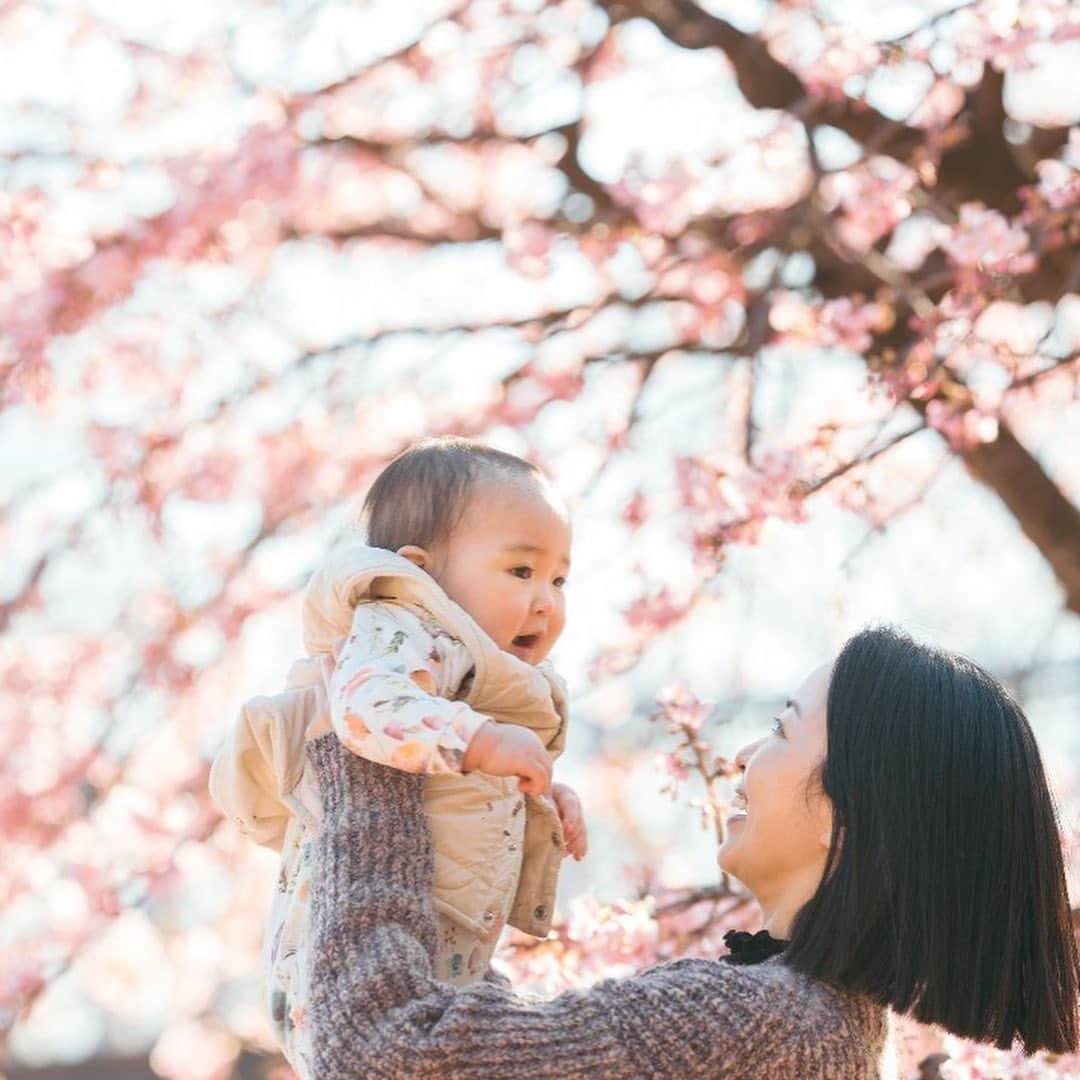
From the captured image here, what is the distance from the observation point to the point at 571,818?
187 centimetres

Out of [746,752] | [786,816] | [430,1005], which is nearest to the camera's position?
[430,1005]

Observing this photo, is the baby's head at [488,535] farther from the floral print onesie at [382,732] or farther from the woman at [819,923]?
the woman at [819,923]

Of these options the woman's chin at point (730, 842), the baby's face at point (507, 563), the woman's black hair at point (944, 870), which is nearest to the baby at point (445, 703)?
the baby's face at point (507, 563)

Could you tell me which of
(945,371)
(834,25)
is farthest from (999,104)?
(945,371)

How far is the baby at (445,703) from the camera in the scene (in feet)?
5.34

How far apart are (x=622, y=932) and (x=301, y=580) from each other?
2080 millimetres

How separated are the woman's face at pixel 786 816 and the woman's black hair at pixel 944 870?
0.10 feet

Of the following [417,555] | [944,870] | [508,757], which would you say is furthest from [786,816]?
[417,555]

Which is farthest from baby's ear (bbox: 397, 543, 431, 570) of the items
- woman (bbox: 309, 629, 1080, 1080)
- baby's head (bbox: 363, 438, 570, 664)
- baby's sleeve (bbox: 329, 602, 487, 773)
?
woman (bbox: 309, 629, 1080, 1080)

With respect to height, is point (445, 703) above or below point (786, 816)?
above

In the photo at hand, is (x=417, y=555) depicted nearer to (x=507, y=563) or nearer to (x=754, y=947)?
(x=507, y=563)

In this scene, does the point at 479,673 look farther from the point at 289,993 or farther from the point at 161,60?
the point at 161,60

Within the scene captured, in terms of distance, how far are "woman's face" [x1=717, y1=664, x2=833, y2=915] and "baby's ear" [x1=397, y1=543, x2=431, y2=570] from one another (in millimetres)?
406

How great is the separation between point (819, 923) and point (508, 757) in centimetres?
37
